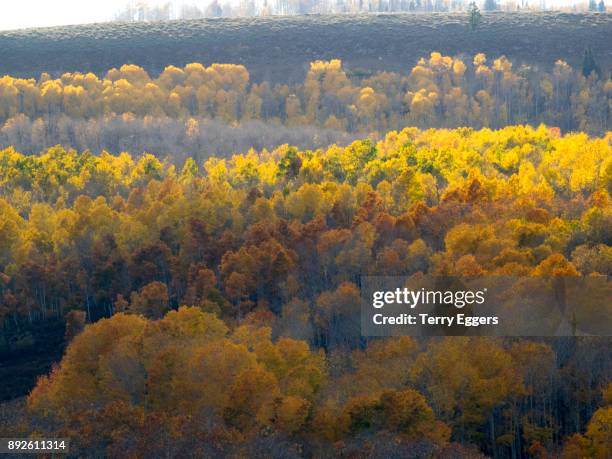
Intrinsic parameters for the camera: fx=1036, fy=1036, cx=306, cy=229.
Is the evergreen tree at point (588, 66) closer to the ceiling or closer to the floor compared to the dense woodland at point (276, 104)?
closer to the ceiling

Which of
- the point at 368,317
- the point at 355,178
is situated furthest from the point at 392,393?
the point at 355,178

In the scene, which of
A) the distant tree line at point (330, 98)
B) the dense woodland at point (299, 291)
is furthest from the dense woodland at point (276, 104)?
the dense woodland at point (299, 291)

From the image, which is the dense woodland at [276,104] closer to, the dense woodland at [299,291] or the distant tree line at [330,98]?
the distant tree line at [330,98]

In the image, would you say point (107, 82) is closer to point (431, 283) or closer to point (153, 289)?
point (153, 289)

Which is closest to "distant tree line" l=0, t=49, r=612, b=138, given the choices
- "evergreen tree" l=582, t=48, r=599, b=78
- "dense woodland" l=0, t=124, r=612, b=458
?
"evergreen tree" l=582, t=48, r=599, b=78

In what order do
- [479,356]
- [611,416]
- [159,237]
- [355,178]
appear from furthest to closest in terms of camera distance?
[355,178]
[159,237]
[479,356]
[611,416]

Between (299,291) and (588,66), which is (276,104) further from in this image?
(299,291)

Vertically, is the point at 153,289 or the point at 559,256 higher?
the point at 559,256
